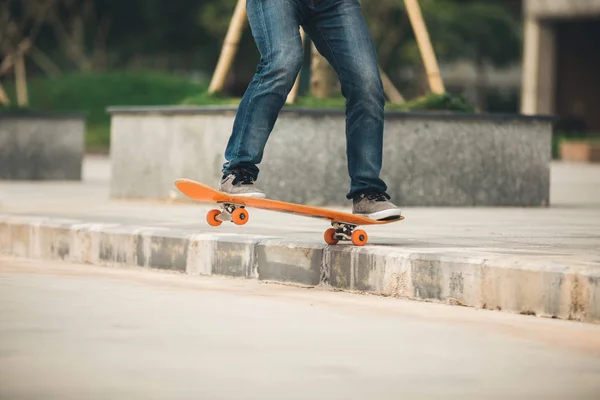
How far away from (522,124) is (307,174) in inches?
76.3

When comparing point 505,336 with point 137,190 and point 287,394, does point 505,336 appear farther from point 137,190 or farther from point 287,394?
point 137,190

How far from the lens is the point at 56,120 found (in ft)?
55.9

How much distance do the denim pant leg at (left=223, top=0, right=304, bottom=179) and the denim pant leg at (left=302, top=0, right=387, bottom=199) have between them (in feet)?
0.54

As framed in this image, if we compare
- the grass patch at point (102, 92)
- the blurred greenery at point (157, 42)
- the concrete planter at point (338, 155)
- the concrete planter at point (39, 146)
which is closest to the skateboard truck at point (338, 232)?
the concrete planter at point (338, 155)

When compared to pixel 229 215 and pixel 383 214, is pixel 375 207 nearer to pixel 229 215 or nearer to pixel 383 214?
pixel 383 214

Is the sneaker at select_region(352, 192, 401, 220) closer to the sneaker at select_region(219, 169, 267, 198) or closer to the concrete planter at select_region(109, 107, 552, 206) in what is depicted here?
the sneaker at select_region(219, 169, 267, 198)

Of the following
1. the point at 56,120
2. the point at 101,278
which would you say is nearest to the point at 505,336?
the point at 101,278

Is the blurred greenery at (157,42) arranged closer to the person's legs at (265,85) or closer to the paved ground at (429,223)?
the paved ground at (429,223)

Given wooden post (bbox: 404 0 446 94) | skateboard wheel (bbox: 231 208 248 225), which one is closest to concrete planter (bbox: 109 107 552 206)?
wooden post (bbox: 404 0 446 94)

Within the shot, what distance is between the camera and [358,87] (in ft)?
24.2

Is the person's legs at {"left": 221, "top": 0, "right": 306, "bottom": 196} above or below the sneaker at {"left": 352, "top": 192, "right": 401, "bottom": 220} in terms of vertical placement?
above

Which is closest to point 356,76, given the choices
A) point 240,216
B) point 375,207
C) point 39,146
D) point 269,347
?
point 375,207

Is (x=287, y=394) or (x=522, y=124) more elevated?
(x=522, y=124)

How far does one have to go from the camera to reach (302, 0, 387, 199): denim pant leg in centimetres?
736
